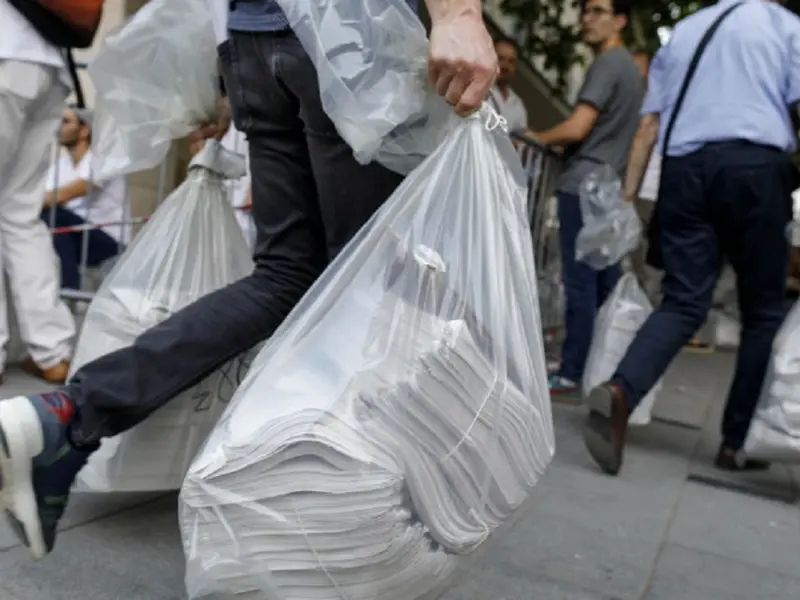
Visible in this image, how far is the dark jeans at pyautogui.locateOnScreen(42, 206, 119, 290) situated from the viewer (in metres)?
4.79

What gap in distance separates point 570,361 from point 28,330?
2536 mm

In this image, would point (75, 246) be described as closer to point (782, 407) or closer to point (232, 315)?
point (232, 315)

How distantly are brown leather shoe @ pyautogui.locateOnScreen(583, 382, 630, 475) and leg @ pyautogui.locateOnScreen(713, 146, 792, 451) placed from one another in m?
0.55

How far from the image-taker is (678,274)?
3.62 metres

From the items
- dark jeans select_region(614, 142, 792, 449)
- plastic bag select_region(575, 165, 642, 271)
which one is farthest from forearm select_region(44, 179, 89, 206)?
dark jeans select_region(614, 142, 792, 449)

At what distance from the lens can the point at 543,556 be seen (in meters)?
2.46

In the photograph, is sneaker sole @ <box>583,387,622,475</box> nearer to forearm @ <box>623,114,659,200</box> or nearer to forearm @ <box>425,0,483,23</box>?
forearm @ <box>623,114,659,200</box>

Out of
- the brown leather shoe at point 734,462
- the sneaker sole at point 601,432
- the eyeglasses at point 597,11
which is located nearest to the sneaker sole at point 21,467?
the sneaker sole at point 601,432

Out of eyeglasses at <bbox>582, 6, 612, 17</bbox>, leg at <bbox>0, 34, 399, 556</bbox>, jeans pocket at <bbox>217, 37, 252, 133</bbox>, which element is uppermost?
jeans pocket at <bbox>217, 37, 252, 133</bbox>

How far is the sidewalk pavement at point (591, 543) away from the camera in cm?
203

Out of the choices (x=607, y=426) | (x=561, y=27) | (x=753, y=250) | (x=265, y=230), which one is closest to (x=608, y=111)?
(x=753, y=250)

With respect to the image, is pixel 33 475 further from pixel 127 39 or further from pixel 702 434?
pixel 702 434

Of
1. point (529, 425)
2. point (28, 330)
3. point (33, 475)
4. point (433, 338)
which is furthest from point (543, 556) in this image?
point (28, 330)

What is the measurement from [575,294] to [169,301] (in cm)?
292
